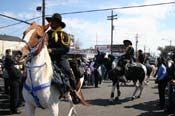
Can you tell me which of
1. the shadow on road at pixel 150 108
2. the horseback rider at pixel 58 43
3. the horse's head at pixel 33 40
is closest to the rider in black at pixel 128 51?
the shadow on road at pixel 150 108

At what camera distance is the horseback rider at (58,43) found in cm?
796

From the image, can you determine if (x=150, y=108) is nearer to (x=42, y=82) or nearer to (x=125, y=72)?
(x=125, y=72)

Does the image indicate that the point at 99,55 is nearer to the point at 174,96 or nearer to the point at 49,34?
the point at 174,96

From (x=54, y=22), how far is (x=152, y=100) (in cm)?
894

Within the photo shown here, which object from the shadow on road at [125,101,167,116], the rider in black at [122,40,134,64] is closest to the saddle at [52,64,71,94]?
the shadow on road at [125,101,167,116]

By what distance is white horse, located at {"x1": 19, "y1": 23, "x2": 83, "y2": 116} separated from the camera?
6840mm

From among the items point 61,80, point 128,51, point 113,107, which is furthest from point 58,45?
point 128,51

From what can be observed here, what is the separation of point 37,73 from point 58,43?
1.24 m

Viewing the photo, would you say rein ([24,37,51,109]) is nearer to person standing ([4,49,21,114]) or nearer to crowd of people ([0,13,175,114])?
crowd of people ([0,13,175,114])

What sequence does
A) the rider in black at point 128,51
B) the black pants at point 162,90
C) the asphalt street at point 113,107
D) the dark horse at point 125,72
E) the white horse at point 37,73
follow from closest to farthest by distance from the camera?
the white horse at point 37,73
the asphalt street at point 113,107
the black pants at point 162,90
the rider in black at point 128,51
the dark horse at point 125,72

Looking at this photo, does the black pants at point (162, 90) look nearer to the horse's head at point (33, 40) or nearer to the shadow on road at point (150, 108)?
the shadow on road at point (150, 108)

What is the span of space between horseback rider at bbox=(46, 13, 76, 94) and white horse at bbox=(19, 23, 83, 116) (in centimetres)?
75

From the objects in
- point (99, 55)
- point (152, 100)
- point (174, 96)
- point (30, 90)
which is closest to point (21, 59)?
point (30, 90)

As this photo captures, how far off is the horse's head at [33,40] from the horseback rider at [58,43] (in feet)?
2.54
